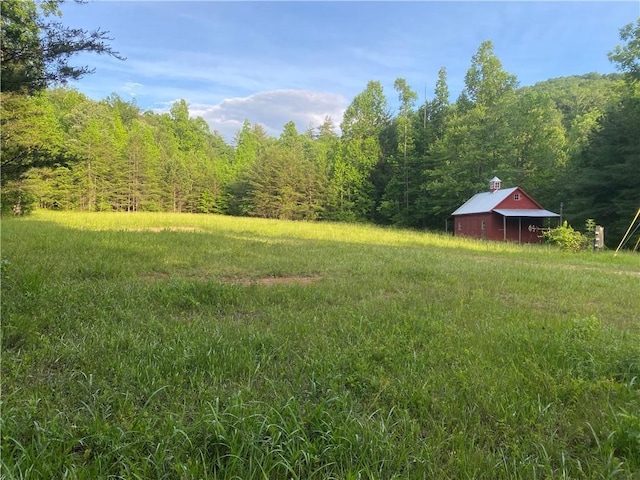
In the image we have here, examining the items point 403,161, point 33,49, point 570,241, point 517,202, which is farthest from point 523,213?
point 33,49

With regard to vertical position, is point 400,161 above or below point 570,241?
above

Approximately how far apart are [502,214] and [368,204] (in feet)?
60.5

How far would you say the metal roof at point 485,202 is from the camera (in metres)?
26.8

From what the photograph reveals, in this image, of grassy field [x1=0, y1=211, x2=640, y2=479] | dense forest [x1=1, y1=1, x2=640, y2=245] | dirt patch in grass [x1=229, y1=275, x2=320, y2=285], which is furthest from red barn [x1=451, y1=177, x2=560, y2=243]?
grassy field [x1=0, y1=211, x2=640, y2=479]

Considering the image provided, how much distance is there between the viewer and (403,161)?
40.8 metres

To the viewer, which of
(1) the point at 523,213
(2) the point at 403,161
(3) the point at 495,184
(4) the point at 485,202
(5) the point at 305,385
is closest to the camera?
(5) the point at 305,385

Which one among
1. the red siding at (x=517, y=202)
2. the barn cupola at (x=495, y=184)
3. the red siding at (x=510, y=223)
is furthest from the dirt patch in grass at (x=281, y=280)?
the barn cupola at (x=495, y=184)

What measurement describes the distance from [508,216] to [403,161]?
15882mm

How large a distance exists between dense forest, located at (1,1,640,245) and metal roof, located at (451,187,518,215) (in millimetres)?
3577

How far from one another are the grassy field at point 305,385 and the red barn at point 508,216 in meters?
22.6

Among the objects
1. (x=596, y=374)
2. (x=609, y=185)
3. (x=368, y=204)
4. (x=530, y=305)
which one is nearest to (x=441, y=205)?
(x=368, y=204)

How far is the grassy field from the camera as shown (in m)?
1.92

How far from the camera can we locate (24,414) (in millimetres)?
2178

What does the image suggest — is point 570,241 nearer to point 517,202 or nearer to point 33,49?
point 517,202
